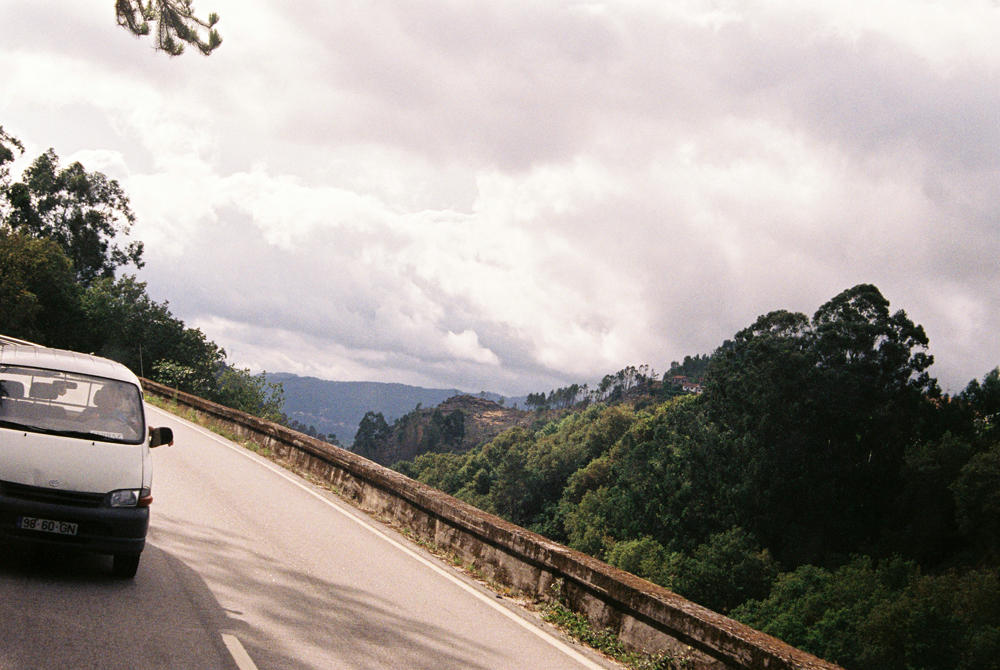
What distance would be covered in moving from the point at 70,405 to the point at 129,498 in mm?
1089

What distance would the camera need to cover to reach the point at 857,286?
65.1 m

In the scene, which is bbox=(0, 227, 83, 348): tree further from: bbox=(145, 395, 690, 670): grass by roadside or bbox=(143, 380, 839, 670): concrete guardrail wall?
bbox=(145, 395, 690, 670): grass by roadside

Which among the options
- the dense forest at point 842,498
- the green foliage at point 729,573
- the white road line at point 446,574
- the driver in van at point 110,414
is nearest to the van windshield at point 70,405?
the driver in van at point 110,414

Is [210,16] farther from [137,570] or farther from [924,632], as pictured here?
[924,632]

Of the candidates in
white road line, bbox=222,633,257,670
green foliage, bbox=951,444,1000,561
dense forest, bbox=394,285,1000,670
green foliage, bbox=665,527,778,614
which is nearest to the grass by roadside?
white road line, bbox=222,633,257,670

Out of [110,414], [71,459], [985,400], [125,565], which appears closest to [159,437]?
[110,414]

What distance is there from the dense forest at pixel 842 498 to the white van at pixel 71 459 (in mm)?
52965

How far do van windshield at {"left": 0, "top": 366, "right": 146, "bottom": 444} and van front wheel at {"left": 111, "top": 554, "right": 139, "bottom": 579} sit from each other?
38.1 inches

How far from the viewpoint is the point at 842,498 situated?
202ft

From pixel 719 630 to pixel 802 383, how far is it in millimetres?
60720

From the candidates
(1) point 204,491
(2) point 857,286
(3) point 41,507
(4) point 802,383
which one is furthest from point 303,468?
(2) point 857,286

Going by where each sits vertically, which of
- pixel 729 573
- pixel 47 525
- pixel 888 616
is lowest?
pixel 729 573

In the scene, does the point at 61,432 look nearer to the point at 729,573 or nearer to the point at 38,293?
the point at 38,293

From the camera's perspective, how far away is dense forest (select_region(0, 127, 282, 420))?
4956 centimetres
